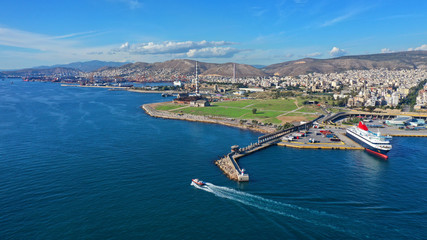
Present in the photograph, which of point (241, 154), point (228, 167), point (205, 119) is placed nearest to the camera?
point (228, 167)

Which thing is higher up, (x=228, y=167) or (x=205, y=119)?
(x=205, y=119)

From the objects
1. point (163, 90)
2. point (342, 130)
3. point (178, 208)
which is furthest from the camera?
point (163, 90)

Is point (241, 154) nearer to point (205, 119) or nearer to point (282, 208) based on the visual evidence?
point (282, 208)

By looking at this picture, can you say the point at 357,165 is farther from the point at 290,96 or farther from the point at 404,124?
the point at 290,96

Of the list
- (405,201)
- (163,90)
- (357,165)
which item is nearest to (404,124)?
(357,165)

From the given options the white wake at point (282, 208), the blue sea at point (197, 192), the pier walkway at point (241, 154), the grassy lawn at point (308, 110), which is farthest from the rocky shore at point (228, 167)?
the grassy lawn at point (308, 110)

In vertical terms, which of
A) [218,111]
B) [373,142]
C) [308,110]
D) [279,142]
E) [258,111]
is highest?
[308,110]

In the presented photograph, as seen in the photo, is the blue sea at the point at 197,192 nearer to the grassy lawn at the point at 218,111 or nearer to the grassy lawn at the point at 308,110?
the grassy lawn at the point at 218,111

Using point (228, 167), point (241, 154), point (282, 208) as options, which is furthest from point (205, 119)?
point (282, 208)
